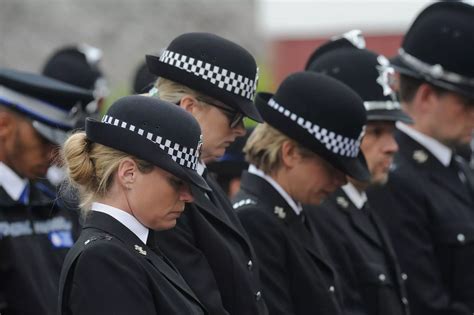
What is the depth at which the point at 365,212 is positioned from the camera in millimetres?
5332

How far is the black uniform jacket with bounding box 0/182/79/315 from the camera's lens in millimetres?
4520

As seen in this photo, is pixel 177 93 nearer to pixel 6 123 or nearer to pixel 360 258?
pixel 6 123

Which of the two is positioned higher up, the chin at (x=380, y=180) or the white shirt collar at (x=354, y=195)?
the chin at (x=380, y=180)

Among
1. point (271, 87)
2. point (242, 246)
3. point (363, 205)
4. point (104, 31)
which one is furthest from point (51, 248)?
point (104, 31)

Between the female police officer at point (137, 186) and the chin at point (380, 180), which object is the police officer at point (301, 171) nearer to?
the chin at point (380, 180)

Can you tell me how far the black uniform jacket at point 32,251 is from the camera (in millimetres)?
4520

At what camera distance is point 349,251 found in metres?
5.05

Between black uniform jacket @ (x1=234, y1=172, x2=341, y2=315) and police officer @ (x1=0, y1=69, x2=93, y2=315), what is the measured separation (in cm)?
78

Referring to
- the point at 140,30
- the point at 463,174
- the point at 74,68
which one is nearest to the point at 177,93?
the point at 463,174

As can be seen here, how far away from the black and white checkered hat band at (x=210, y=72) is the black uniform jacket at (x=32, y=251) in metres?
0.68

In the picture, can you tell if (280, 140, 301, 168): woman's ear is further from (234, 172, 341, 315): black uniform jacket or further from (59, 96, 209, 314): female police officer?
(59, 96, 209, 314): female police officer

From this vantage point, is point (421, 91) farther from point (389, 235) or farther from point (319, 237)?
point (319, 237)

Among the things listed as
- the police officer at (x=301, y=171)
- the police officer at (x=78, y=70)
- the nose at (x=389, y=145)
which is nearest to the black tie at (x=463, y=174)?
the nose at (x=389, y=145)

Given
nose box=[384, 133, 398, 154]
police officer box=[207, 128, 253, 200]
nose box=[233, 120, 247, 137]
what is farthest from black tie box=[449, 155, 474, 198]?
nose box=[233, 120, 247, 137]
